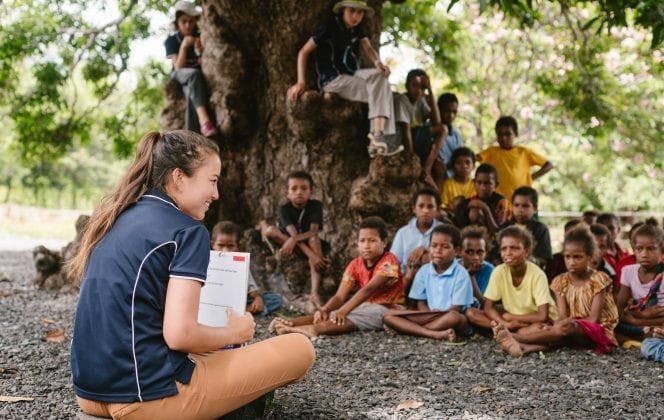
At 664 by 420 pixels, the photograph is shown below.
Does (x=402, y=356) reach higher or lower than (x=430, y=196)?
lower

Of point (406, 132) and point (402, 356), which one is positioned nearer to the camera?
point (402, 356)

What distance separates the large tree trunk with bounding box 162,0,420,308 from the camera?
22.4 ft

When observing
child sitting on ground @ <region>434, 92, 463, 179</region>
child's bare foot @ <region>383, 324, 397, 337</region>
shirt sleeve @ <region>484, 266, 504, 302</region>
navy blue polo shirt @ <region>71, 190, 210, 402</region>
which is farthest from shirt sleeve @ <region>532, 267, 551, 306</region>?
navy blue polo shirt @ <region>71, 190, 210, 402</region>

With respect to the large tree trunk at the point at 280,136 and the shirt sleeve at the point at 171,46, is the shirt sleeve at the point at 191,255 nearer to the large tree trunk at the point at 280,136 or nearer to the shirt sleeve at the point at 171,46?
the large tree trunk at the point at 280,136

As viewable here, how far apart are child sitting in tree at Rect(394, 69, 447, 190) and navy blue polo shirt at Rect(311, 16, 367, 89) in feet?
2.31

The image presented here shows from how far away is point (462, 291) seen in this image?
5.41m

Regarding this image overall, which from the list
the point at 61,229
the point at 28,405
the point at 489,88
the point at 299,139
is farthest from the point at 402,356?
the point at 61,229

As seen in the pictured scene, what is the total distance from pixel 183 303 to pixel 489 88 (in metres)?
12.6

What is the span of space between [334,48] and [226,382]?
4602 millimetres

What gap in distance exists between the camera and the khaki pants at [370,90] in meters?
6.35

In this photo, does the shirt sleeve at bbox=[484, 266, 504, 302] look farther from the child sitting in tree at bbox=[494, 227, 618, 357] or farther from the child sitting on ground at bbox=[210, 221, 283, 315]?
the child sitting on ground at bbox=[210, 221, 283, 315]

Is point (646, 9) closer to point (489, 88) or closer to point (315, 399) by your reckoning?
point (315, 399)

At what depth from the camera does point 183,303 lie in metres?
2.41

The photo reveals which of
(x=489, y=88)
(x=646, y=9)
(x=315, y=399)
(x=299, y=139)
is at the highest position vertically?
(x=489, y=88)
